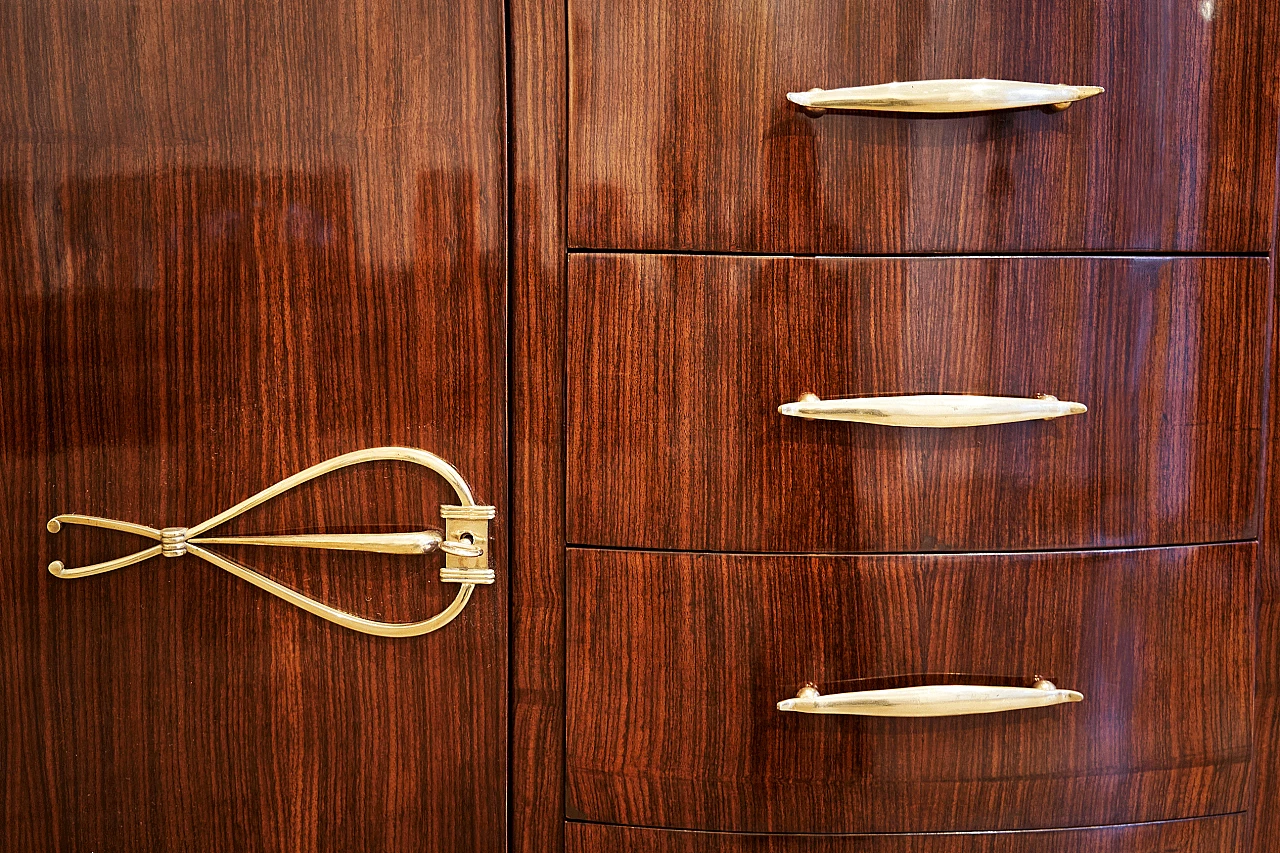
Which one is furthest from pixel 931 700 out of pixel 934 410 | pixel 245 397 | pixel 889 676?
pixel 245 397

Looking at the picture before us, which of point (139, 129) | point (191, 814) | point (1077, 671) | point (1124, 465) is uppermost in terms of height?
point (139, 129)

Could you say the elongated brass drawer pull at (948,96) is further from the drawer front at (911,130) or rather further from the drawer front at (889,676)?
the drawer front at (889,676)

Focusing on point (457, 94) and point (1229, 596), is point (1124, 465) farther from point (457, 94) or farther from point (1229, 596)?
point (457, 94)

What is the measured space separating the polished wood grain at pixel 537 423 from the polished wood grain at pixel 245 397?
0.5 inches

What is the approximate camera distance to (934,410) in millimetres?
535

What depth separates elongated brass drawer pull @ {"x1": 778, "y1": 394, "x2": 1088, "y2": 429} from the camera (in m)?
0.54

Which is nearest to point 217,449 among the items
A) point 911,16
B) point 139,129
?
point 139,129

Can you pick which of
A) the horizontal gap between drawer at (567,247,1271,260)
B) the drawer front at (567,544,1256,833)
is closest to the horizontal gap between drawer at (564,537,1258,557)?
the drawer front at (567,544,1256,833)

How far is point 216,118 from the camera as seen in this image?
554 mm

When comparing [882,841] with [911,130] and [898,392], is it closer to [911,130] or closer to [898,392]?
[898,392]

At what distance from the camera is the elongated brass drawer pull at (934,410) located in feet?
1.76

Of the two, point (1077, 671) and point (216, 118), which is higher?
point (216, 118)

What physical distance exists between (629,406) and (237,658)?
30 cm

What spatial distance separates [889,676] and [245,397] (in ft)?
1.44
